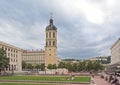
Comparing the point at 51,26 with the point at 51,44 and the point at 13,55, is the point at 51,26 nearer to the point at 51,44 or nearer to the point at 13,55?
the point at 51,44

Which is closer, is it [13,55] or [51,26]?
[13,55]

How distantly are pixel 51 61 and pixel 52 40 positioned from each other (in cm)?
1252

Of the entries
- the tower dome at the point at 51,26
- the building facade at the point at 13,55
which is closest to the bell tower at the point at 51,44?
the tower dome at the point at 51,26

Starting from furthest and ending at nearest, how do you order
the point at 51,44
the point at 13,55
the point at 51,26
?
the point at 51,26 < the point at 51,44 < the point at 13,55

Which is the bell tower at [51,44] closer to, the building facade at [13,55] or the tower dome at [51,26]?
the tower dome at [51,26]

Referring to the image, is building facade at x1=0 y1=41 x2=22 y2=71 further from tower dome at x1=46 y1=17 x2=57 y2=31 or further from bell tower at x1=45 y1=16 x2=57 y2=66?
tower dome at x1=46 y1=17 x2=57 y2=31

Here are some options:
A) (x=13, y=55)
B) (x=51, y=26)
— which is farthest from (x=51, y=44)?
(x=13, y=55)

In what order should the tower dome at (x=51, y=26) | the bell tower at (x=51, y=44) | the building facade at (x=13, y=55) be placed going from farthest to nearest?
the tower dome at (x=51, y=26) → the bell tower at (x=51, y=44) → the building facade at (x=13, y=55)

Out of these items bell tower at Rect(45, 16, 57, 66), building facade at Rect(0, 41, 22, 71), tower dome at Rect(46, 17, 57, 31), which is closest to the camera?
building facade at Rect(0, 41, 22, 71)

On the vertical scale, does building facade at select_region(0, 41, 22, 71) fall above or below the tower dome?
below

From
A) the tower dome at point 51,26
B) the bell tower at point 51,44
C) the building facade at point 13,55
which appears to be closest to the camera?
the building facade at point 13,55

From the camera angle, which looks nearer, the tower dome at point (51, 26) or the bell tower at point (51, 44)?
the bell tower at point (51, 44)

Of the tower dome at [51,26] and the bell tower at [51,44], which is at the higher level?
the tower dome at [51,26]

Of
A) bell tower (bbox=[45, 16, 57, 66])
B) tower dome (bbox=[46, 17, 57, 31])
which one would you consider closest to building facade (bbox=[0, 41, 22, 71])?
bell tower (bbox=[45, 16, 57, 66])
